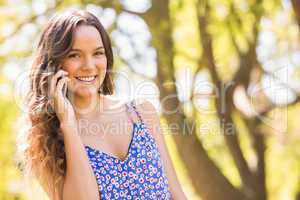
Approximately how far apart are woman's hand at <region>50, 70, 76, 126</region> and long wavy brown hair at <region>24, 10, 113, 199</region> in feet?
0.11

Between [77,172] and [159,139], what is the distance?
16.6 inches

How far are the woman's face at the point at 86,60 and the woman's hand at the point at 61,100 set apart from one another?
0.11 feet

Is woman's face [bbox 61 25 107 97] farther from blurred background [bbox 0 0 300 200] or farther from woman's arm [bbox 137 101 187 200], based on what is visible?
blurred background [bbox 0 0 300 200]

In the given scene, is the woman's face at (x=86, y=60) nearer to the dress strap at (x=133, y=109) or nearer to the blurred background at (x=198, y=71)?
the dress strap at (x=133, y=109)

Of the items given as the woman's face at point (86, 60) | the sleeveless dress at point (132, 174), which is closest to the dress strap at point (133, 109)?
the sleeveless dress at point (132, 174)

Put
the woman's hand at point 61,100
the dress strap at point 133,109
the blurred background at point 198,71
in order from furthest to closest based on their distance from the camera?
the blurred background at point 198,71
the dress strap at point 133,109
the woman's hand at point 61,100

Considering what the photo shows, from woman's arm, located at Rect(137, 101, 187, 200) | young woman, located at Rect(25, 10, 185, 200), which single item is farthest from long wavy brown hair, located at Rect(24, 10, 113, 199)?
woman's arm, located at Rect(137, 101, 187, 200)

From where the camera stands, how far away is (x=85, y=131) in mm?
2857

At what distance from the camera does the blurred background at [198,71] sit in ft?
17.0

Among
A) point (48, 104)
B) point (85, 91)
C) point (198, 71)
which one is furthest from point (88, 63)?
point (198, 71)

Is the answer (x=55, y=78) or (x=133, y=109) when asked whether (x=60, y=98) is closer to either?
(x=55, y=78)

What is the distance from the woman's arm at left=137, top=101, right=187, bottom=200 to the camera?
280 centimetres

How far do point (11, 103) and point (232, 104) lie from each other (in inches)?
65.4

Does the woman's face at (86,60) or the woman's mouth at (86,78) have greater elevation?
the woman's face at (86,60)
